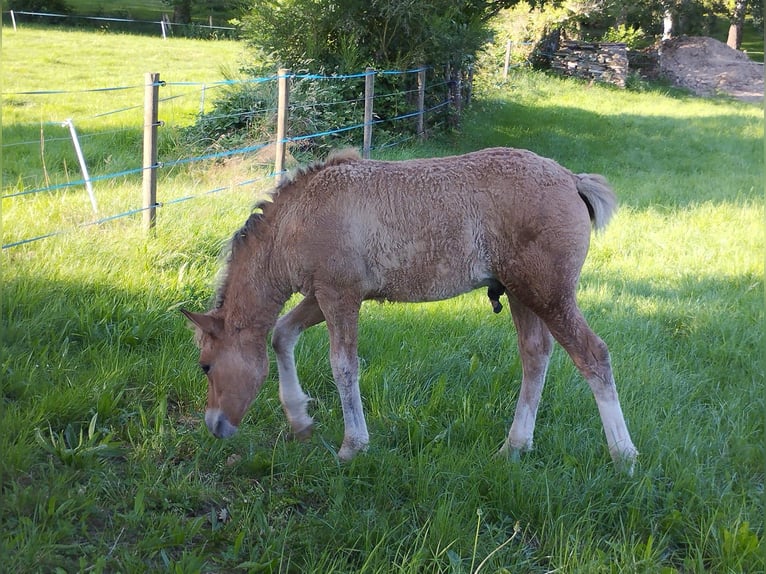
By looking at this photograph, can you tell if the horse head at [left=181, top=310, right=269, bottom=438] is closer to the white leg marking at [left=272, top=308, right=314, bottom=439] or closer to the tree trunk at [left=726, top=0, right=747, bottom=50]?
the white leg marking at [left=272, top=308, right=314, bottom=439]

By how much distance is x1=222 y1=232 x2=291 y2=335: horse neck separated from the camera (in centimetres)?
390

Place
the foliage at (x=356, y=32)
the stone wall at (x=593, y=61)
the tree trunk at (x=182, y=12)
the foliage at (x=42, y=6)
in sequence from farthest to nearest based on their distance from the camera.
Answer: the tree trunk at (x=182, y=12), the foliage at (x=42, y=6), the stone wall at (x=593, y=61), the foliage at (x=356, y=32)

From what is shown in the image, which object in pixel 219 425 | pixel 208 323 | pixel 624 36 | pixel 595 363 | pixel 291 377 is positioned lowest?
pixel 219 425

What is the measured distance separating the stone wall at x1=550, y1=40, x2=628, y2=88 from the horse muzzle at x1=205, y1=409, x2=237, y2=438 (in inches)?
984

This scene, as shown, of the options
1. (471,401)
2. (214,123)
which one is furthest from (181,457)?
(214,123)

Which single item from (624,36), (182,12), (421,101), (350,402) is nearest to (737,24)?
(624,36)

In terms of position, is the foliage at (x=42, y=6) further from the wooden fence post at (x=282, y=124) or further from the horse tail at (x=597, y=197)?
the horse tail at (x=597, y=197)

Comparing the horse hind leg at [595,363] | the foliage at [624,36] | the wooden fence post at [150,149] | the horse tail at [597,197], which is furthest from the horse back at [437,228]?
the foliage at [624,36]

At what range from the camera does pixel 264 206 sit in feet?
13.2

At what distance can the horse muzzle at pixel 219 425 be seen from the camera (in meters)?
3.71

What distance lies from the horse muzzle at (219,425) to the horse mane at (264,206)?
0.64 metres

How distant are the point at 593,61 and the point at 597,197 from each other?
81.0ft

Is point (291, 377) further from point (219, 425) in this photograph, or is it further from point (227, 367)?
point (219, 425)

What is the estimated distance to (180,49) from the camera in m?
25.9
